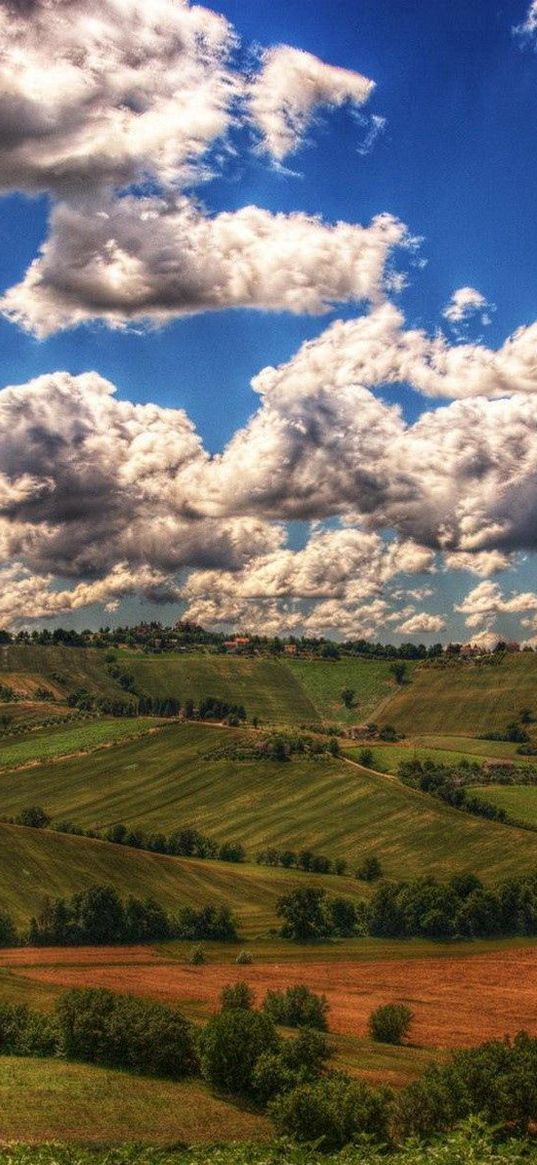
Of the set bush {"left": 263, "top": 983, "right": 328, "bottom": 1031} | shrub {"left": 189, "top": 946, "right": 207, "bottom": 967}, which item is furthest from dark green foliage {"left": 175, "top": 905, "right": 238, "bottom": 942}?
bush {"left": 263, "top": 983, "right": 328, "bottom": 1031}

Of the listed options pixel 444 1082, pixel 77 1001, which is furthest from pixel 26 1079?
pixel 444 1082

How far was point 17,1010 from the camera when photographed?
300 ft

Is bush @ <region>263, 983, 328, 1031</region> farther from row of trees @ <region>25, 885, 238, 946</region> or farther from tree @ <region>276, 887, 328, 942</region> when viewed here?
tree @ <region>276, 887, 328, 942</region>

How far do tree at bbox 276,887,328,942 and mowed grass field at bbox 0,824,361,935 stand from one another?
4.77m

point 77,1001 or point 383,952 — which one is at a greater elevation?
point 77,1001

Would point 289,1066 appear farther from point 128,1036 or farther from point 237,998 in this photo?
point 237,998

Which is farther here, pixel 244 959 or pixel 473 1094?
pixel 244 959

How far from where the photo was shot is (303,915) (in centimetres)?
17038

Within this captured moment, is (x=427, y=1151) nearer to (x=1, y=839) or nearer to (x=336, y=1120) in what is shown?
(x=336, y=1120)

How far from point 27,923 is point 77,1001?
3086 inches

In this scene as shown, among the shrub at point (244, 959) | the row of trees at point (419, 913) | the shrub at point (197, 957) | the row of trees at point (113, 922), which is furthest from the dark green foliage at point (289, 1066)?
the row of trees at point (419, 913)

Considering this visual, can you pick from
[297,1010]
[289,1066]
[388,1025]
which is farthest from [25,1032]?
[388,1025]

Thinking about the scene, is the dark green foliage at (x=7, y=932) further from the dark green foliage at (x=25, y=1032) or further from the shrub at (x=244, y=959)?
the dark green foliage at (x=25, y=1032)

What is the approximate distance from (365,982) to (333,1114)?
7527 cm
